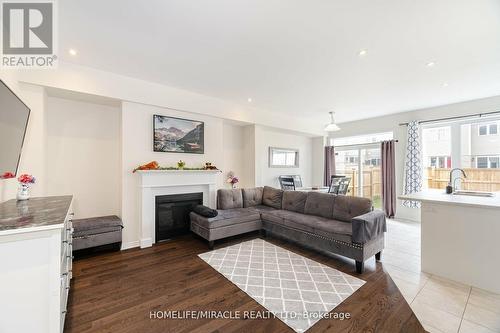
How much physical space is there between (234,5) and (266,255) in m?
3.09

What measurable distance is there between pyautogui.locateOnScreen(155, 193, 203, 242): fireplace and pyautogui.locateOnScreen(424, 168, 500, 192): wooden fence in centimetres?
571

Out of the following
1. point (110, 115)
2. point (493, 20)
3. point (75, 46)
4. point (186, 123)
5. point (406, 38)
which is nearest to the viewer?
point (493, 20)

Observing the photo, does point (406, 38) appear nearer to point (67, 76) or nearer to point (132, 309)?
point (132, 309)

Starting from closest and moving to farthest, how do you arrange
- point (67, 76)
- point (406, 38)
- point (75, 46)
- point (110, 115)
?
point (406, 38) → point (75, 46) → point (67, 76) → point (110, 115)

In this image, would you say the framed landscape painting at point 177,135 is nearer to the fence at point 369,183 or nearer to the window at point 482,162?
the fence at point 369,183

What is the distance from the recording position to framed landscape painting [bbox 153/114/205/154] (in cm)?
380

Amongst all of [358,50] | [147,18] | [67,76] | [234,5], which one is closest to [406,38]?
[358,50]

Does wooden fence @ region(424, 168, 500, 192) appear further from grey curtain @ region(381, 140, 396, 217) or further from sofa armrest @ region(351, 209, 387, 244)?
sofa armrest @ region(351, 209, 387, 244)

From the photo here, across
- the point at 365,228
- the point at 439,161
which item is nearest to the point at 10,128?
the point at 365,228

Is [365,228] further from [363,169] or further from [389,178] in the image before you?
[363,169]

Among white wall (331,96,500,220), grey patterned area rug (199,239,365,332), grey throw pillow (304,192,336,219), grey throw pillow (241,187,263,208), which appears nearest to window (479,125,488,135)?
white wall (331,96,500,220)

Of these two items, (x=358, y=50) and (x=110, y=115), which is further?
(x=110, y=115)

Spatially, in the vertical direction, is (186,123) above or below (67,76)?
below

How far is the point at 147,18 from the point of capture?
6.93 feet
